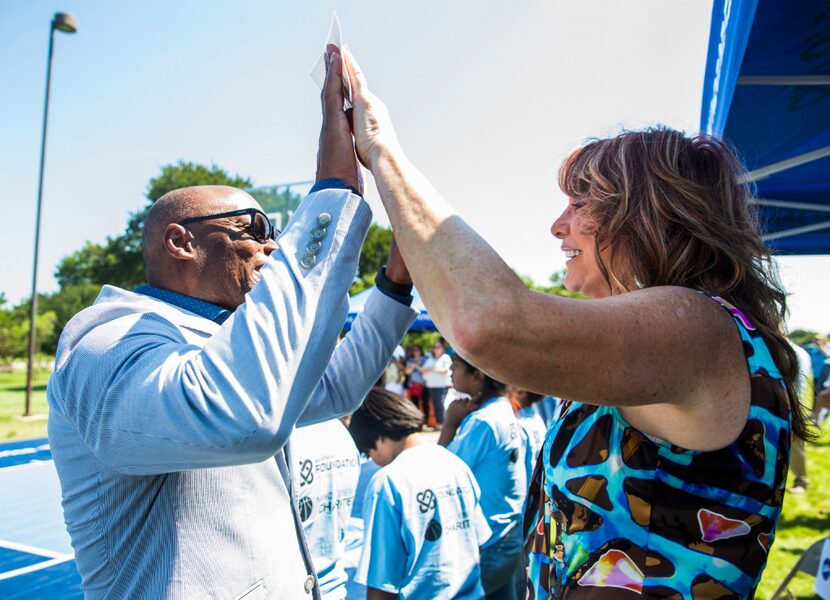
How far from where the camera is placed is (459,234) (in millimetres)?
1020

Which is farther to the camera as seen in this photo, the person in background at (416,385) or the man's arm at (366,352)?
the person in background at (416,385)

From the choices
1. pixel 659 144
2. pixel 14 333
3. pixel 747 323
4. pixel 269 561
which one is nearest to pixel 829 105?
pixel 659 144

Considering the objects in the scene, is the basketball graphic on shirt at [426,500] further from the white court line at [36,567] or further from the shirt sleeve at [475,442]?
the white court line at [36,567]

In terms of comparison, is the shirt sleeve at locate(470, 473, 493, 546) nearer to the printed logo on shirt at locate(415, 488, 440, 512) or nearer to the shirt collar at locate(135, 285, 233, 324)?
the printed logo on shirt at locate(415, 488, 440, 512)

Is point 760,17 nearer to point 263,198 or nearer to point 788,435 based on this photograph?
point 788,435

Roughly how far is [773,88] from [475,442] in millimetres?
2678

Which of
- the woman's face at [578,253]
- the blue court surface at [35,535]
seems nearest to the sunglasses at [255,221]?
the woman's face at [578,253]

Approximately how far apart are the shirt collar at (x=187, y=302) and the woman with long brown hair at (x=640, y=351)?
72cm

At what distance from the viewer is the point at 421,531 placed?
268 centimetres

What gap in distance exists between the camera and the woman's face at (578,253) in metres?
1.31

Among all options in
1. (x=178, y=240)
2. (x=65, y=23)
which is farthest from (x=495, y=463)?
(x=65, y=23)

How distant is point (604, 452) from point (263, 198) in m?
11.8

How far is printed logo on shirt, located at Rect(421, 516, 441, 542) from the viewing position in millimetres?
2727

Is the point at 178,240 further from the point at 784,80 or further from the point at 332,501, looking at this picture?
the point at 784,80
